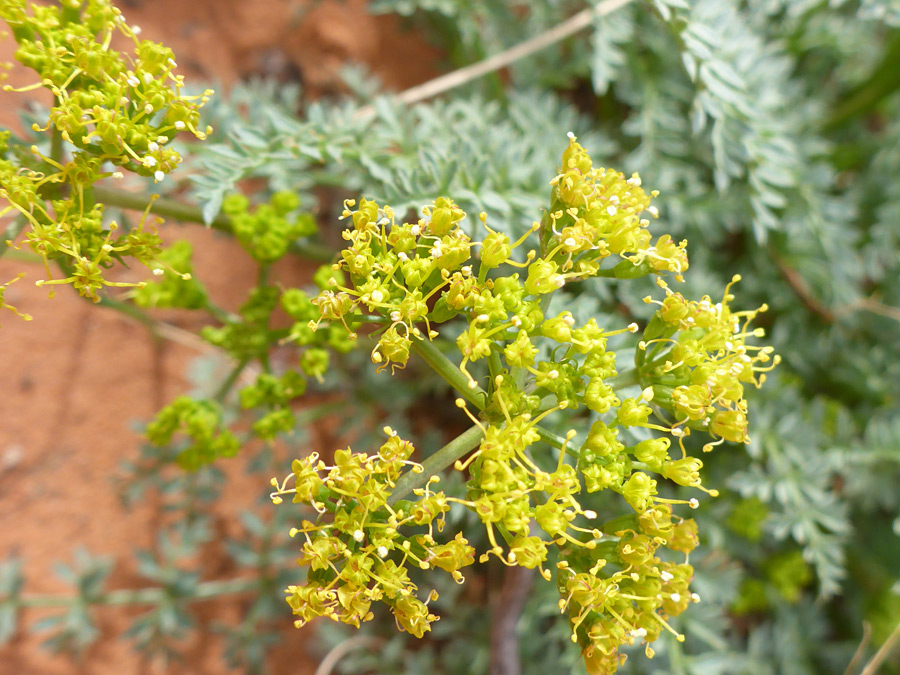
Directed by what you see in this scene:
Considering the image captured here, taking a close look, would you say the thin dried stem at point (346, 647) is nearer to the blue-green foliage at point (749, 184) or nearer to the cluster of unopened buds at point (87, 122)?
the blue-green foliage at point (749, 184)

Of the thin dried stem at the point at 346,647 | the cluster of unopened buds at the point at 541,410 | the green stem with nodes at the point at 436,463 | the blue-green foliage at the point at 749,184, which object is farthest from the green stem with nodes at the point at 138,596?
the green stem with nodes at the point at 436,463

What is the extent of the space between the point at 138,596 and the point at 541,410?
6.10 ft

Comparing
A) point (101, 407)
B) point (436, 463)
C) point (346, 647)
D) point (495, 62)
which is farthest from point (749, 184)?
point (101, 407)

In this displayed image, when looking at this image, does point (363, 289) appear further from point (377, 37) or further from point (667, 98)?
point (377, 37)

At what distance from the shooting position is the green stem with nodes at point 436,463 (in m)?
1.38

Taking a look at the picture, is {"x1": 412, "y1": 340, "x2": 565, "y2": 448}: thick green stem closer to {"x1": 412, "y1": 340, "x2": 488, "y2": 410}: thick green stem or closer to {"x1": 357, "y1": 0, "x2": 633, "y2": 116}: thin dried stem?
{"x1": 412, "y1": 340, "x2": 488, "y2": 410}: thick green stem

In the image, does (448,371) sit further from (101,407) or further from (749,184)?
(101,407)

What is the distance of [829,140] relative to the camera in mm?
2961

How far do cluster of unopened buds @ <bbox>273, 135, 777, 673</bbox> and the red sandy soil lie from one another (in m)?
1.61

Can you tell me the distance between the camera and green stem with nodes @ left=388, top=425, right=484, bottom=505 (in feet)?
4.52

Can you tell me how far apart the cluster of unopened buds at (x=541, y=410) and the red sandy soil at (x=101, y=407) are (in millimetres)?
1608

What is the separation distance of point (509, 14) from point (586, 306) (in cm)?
139

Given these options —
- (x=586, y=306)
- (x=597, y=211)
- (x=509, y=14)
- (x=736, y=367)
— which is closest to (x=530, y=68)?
(x=509, y=14)

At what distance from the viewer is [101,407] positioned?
8.91ft
